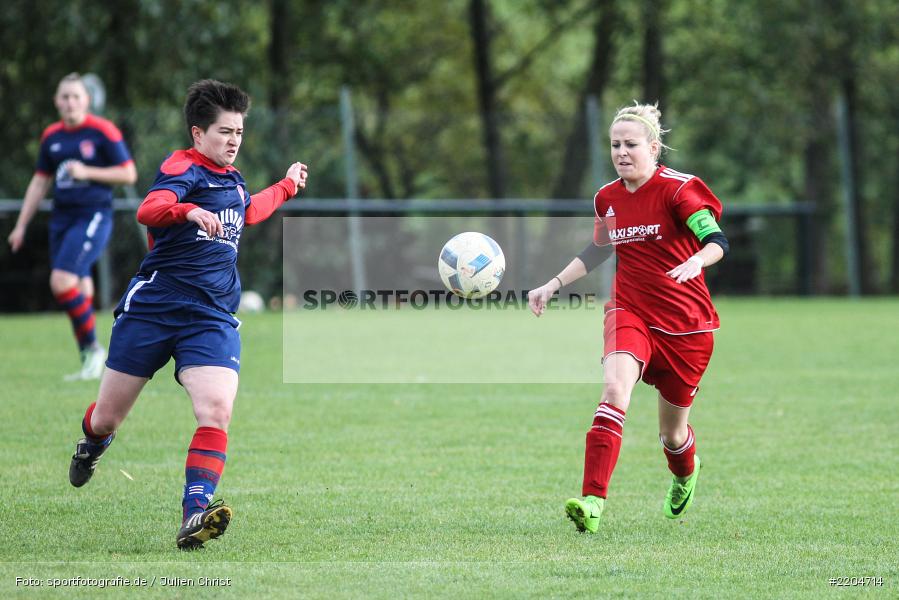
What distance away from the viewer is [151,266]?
5539 mm

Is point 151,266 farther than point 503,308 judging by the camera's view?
No

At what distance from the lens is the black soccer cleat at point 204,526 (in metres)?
4.97

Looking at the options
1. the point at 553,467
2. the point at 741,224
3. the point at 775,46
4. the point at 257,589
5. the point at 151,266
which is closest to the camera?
the point at 257,589

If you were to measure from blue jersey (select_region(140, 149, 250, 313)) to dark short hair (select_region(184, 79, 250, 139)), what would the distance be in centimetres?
17

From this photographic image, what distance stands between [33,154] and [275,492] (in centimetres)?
1600

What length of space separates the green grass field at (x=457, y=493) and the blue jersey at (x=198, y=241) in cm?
107

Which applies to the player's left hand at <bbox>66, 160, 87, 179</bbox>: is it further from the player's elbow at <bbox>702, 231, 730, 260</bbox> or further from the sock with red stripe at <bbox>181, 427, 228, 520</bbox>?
the player's elbow at <bbox>702, 231, 730, 260</bbox>

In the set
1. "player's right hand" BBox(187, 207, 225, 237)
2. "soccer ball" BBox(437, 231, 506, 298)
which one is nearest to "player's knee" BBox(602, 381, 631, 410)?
"soccer ball" BBox(437, 231, 506, 298)

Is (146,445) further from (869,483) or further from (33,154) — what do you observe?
(33,154)

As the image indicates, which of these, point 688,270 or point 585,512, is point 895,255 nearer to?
point 688,270

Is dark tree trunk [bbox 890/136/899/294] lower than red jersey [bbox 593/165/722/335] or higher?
lower

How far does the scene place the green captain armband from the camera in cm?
570

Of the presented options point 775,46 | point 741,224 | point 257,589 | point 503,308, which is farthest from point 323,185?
point 257,589

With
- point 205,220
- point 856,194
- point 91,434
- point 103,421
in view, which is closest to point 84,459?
point 91,434
